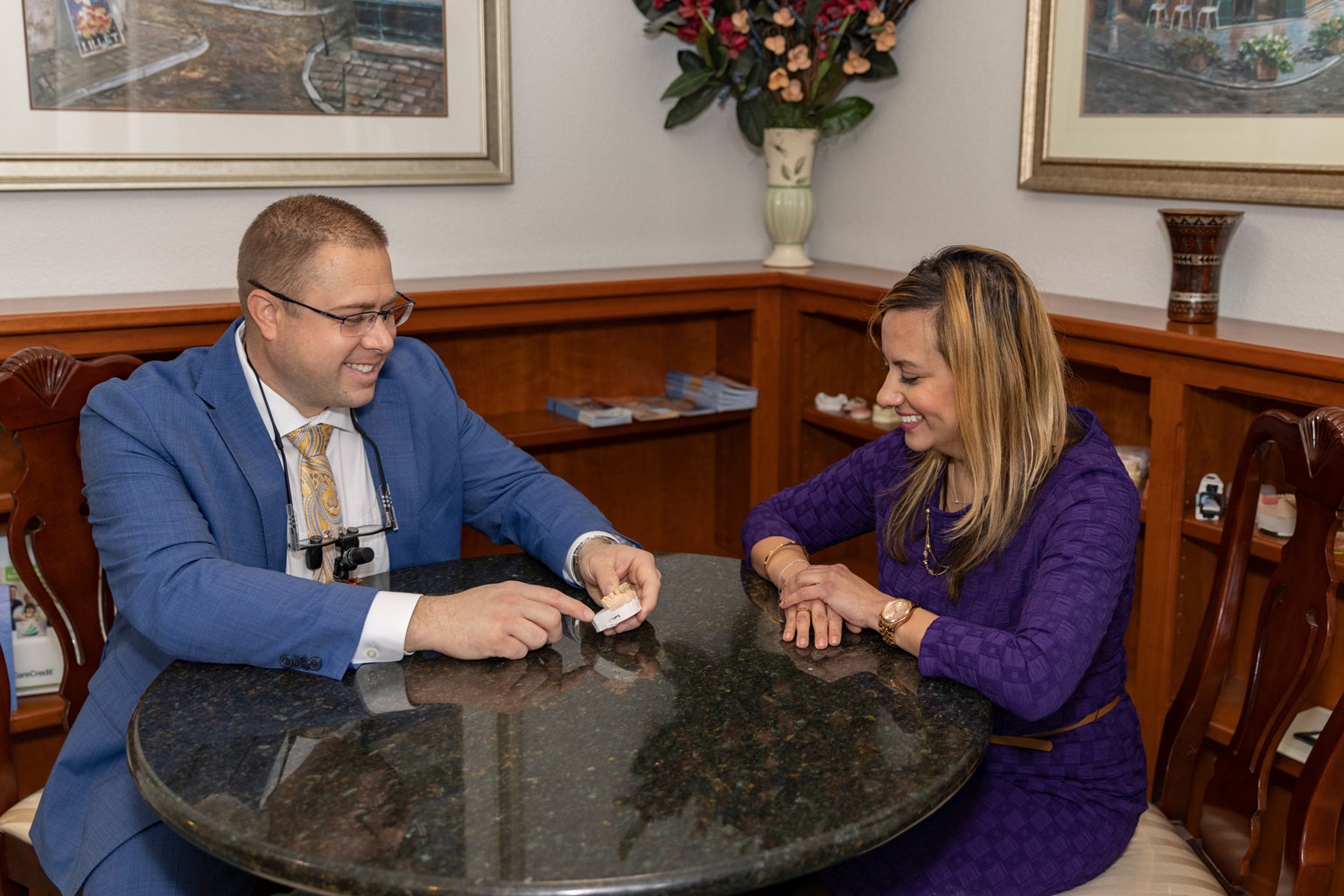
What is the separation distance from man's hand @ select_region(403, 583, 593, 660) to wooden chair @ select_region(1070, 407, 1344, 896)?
0.91m

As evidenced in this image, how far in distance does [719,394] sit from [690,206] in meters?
0.73

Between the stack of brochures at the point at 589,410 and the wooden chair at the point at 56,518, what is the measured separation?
149 cm

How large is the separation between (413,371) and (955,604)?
1140 mm

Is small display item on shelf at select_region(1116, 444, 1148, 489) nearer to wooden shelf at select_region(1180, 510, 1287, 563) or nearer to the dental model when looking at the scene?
wooden shelf at select_region(1180, 510, 1287, 563)

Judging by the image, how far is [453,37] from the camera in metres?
3.52

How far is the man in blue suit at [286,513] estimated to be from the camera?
5.71ft

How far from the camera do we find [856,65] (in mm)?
3607

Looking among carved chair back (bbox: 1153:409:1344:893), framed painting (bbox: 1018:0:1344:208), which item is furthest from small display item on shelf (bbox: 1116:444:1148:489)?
carved chair back (bbox: 1153:409:1344:893)

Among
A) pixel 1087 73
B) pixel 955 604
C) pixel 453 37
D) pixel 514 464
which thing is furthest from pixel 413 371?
pixel 1087 73

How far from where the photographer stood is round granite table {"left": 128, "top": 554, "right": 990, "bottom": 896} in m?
1.25

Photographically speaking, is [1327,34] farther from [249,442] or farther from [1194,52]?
[249,442]

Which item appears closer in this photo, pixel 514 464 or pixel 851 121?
pixel 514 464

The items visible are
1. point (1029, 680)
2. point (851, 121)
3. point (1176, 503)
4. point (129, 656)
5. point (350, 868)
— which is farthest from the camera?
point (851, 121)

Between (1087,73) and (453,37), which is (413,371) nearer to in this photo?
(453,37)
